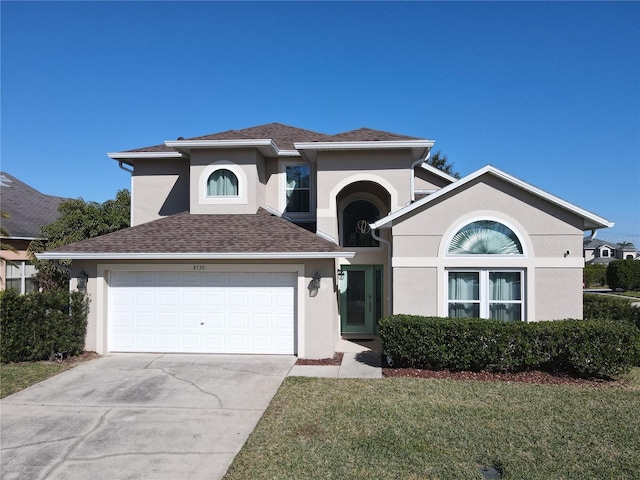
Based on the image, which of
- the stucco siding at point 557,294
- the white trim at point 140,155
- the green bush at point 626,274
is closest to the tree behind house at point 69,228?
the white trim at point 140,155

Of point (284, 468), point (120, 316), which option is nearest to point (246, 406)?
point (284, 468)

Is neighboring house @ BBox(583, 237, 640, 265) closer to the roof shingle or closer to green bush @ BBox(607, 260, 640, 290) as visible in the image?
green bush @ BBox(607, 260, 640, 290)

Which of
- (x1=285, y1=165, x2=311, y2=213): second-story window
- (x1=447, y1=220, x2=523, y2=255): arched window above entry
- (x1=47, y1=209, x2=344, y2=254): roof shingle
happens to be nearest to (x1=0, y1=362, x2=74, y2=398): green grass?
(x1=47, y1=209, x2=344, y2=254): roof shingle

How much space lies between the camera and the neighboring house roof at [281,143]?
13344 millimetres

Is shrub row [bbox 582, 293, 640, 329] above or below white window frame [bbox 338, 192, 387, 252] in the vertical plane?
below

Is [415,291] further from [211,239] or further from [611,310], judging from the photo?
[611,310]

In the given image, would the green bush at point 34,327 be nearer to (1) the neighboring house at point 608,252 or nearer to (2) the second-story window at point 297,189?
(2) the second-story window at point 297,189

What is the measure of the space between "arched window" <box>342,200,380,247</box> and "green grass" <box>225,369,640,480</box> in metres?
7.02

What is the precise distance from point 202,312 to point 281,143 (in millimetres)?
6975

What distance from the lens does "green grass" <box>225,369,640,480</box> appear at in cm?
574

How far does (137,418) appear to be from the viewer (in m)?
7.63

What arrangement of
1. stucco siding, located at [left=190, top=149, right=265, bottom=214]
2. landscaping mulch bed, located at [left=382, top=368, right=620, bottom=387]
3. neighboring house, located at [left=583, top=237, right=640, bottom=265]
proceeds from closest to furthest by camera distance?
landscaping mulch bed, located at [left=382, top=368, right=620, bottom=387], stucco siding, located at [left=190, top=149, right=265, bottom=214], neighboring house, located at [left=583, top=237, right=640, bottom=265]

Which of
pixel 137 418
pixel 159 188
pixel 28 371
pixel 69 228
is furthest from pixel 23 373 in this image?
pixel 69 228

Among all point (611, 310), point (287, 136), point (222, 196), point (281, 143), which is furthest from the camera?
point (287, 136)
